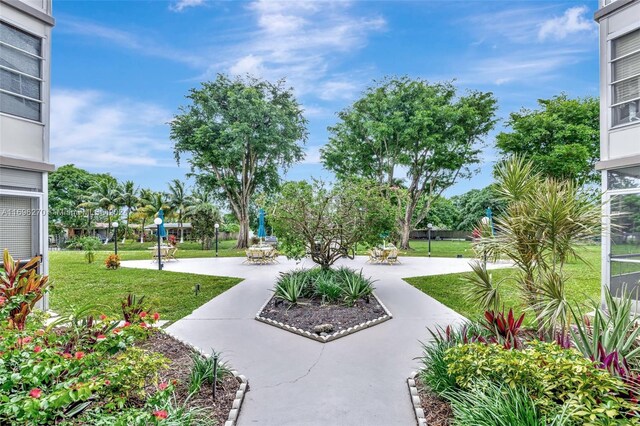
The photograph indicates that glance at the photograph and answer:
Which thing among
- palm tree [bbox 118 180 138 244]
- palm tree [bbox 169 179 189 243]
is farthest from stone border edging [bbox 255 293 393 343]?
palm tree [bbox 118 180 138 244]

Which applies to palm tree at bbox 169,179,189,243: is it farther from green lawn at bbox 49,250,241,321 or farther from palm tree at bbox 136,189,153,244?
green lawn at bbox 49,250,241,321

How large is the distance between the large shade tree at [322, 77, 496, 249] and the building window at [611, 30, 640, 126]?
45.1 ft

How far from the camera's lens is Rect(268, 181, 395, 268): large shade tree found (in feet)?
Result: 26.9

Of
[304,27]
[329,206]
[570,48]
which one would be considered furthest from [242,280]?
[570,48]

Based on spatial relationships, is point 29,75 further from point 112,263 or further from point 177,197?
point 177,197

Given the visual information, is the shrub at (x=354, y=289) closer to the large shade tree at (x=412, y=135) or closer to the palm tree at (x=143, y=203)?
the large shade tree at (x=412, y=135)

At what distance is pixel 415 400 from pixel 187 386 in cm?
244

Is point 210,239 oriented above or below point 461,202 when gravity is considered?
below

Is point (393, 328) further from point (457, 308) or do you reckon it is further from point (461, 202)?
point (461, 202)

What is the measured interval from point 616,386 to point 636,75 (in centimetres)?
762

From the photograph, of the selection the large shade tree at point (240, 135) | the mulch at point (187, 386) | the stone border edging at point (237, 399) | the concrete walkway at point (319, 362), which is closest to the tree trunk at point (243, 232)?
the large shade tree at point (240, 135)

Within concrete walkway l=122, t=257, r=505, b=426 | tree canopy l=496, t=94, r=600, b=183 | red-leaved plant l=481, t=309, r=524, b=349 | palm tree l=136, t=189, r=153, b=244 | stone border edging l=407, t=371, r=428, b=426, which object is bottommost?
concrete walkway l=122, t=257, r=505, b=426

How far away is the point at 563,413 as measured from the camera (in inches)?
91.1

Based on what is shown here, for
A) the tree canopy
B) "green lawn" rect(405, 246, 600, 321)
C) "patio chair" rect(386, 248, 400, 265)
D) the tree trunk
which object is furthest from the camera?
the tree trunk
